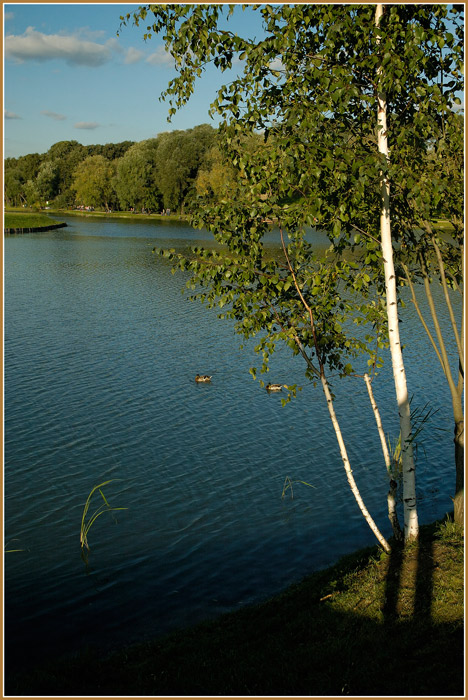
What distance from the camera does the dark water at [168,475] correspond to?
1170 cm

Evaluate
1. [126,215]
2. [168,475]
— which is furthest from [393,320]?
[126,215]

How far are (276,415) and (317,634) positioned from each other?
12.8 m

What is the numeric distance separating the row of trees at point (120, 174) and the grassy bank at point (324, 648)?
99.9 m

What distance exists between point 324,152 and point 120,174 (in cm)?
12387

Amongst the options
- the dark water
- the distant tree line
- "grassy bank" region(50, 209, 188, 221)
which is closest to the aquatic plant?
the dark water

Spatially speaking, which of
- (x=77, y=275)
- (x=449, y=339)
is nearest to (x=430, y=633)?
(x=449, y=339)

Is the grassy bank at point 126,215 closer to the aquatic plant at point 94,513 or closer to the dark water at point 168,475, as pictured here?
the dark water at point 168,475

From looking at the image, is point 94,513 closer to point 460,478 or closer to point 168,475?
point 168,475

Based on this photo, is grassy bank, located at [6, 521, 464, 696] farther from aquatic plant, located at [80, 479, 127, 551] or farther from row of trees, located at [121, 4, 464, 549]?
aquatic plant, located at [80, 479, 127, 551]

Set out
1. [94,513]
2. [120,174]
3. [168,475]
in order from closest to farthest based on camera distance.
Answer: [94,513]
[168,475]
[120,174]

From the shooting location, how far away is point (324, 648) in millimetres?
7863

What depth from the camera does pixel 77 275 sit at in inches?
1943

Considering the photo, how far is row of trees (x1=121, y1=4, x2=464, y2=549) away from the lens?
8859 mm

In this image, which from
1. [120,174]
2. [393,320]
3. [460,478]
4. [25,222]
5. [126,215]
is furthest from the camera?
[126,215]
